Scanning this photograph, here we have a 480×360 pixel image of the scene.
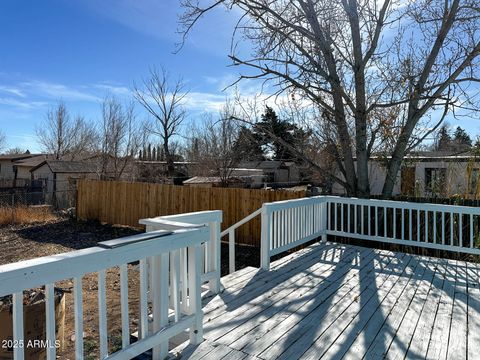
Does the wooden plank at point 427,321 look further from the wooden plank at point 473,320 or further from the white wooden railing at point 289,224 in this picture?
the white wooden railing at point 289,224

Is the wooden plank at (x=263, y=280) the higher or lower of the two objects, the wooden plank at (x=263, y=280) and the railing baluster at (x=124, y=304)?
the lower

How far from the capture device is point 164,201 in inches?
417

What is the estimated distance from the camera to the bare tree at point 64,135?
89.6ft

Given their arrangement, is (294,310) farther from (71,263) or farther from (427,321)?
(71,263)

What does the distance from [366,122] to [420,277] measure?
4.13 metres

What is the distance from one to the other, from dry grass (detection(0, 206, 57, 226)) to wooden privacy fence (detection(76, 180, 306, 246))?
115 centimetres

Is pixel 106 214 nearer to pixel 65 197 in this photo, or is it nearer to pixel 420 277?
pixel 65 197

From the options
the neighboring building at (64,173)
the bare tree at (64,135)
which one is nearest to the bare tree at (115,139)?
the neighboring building at (64,173)

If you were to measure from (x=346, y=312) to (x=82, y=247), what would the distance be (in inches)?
287

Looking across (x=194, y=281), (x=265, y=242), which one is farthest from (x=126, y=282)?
(x=265, y=242)

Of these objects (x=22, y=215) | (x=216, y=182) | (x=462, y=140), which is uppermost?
(x=462, y=140)

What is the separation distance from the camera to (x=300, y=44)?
7750 mm

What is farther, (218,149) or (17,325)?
(218,149)

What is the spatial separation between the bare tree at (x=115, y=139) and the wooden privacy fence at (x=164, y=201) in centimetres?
616
